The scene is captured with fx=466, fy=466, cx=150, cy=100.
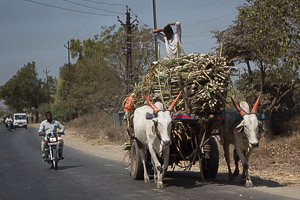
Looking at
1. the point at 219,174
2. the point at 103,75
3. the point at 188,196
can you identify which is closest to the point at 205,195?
the point at 188,196

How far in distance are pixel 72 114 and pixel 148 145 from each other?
1793 inches

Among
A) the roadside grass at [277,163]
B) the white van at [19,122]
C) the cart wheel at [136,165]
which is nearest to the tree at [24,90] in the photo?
the white van at [19,122]

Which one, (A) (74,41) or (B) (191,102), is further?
(A) (74,41)

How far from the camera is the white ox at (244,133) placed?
823 centimetres

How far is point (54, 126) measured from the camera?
43.3 ft

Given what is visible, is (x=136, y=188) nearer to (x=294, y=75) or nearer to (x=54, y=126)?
(x=54, y=126)

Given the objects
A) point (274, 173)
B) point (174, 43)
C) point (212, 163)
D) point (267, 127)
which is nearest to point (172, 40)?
point (174, 43)

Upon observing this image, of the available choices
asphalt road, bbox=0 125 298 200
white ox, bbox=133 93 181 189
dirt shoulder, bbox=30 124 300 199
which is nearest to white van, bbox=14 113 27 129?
dirt shoulder, bbox=30 124 300 199

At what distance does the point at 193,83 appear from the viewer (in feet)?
28.8

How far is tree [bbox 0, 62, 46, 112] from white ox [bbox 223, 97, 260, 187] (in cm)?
7611

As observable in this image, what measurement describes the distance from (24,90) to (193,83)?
76418 millimetres

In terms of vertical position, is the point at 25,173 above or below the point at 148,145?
below

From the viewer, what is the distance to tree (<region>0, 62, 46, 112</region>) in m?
82.1

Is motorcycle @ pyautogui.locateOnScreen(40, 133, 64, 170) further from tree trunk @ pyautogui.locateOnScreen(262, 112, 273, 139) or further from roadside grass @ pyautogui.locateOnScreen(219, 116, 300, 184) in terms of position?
tree trunk @ pyautogui.locateOnScreen(262, 112, 273, 139)
